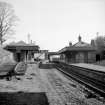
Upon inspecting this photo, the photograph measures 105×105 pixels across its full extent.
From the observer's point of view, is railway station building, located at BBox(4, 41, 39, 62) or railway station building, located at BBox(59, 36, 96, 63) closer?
railway station building, located at BBox(4, 41, 39, 62)

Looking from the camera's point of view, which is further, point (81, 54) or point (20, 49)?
point (81, 54)

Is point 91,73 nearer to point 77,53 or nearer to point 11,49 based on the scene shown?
point 77,53

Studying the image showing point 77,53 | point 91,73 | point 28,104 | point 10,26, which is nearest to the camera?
point 28,104

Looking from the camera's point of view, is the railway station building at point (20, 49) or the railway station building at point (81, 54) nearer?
the railway station building at point (20, 49)

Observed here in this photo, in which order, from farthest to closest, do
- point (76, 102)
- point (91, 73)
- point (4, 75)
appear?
point (91, 73) → point (4, 75) → point (76, 102)

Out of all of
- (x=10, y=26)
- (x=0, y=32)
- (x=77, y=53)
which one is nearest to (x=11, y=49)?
(x=0, y=32)

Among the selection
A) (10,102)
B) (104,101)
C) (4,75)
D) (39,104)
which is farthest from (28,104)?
(4,75)

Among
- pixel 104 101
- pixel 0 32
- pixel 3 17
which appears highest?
pixel 3 17

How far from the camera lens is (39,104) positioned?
601 centimetres

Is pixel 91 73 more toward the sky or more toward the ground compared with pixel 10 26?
more toward the ground

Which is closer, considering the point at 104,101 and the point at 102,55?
the point at 104,101

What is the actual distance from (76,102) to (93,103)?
799 millimetres

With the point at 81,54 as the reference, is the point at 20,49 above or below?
above

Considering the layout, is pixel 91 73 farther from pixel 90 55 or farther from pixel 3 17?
pixel 3 17
